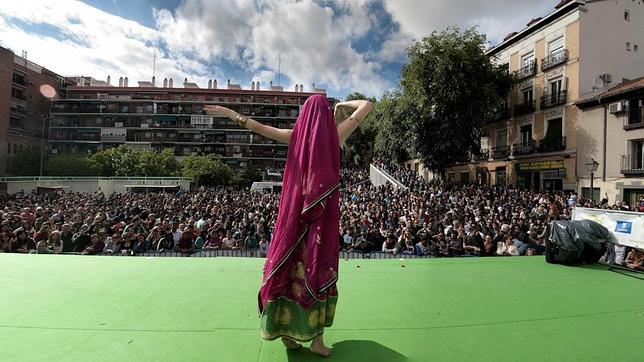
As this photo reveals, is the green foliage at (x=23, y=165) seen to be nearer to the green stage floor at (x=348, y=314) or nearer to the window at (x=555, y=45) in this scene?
the green stage floor at (x=348, y=314)

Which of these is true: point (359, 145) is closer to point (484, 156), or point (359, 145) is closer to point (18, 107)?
point (484, 156)

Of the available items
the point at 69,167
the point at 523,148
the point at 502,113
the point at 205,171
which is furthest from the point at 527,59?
Result: the point at 69,167

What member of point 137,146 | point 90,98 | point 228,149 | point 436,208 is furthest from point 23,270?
point 90,98

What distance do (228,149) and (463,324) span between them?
191 feet

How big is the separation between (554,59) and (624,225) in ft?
69.3

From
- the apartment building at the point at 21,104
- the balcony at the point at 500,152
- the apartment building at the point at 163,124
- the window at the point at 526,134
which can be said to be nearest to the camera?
the window at the point at 526,134

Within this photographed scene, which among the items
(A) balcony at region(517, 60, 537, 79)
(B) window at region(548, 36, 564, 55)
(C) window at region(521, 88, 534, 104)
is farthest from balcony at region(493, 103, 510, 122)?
(B) window at region(548, 36, 564, 55)

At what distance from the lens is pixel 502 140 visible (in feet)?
87.4

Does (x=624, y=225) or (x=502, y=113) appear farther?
(x=502, y=113)

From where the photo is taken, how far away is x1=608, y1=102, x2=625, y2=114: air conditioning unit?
1784 centimetres

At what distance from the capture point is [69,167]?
4291 cm

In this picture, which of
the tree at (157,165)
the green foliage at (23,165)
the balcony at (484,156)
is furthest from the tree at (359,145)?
the green foliage at (23,165)

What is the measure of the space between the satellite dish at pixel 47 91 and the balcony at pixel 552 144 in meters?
64.2

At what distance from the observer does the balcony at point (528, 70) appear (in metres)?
23.6
